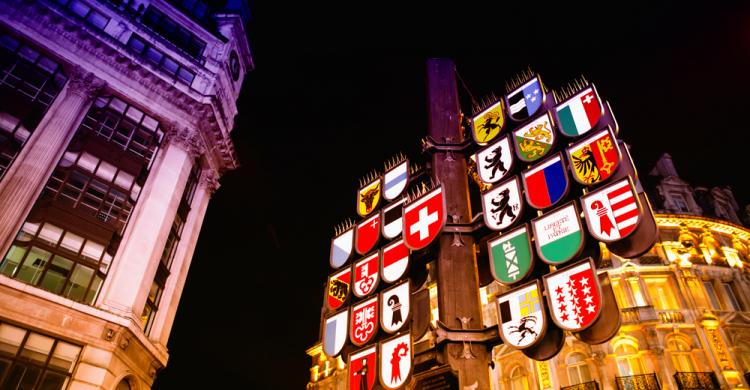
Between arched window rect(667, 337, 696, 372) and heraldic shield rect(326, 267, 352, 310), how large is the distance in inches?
842

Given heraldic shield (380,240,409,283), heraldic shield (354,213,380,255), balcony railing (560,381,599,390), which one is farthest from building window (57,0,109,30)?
balcony railing (560,381,599,390)

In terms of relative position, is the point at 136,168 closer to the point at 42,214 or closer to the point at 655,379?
the point at 42,214

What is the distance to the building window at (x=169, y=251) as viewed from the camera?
24.9m

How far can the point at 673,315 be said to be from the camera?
84.3 feet

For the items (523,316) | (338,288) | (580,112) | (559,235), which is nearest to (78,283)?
(338,288)

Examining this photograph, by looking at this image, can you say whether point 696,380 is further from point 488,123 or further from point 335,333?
point 335,333

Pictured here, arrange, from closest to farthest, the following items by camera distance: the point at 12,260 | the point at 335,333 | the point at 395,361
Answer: the point at 395,361 → the point at 335,333 → the point at 12,260

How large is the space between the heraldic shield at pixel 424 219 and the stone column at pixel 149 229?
15.8 m

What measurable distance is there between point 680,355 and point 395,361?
22.7m

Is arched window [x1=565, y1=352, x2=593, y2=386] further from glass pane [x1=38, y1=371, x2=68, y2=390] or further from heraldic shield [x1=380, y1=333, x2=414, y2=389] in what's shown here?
glass pane [x1=38, y1=371, x2=68, y2=390]

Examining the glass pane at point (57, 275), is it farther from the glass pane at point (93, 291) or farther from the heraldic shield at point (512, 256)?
the heraldic shield at point (512, 256)

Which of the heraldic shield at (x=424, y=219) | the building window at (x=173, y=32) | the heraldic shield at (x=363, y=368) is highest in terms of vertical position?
the building window at (x=173, y=32)

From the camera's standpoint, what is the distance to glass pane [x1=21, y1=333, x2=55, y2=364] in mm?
17672

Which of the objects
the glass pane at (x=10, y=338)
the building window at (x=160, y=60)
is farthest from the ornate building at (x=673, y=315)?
the building window at (x=160, y=60)
